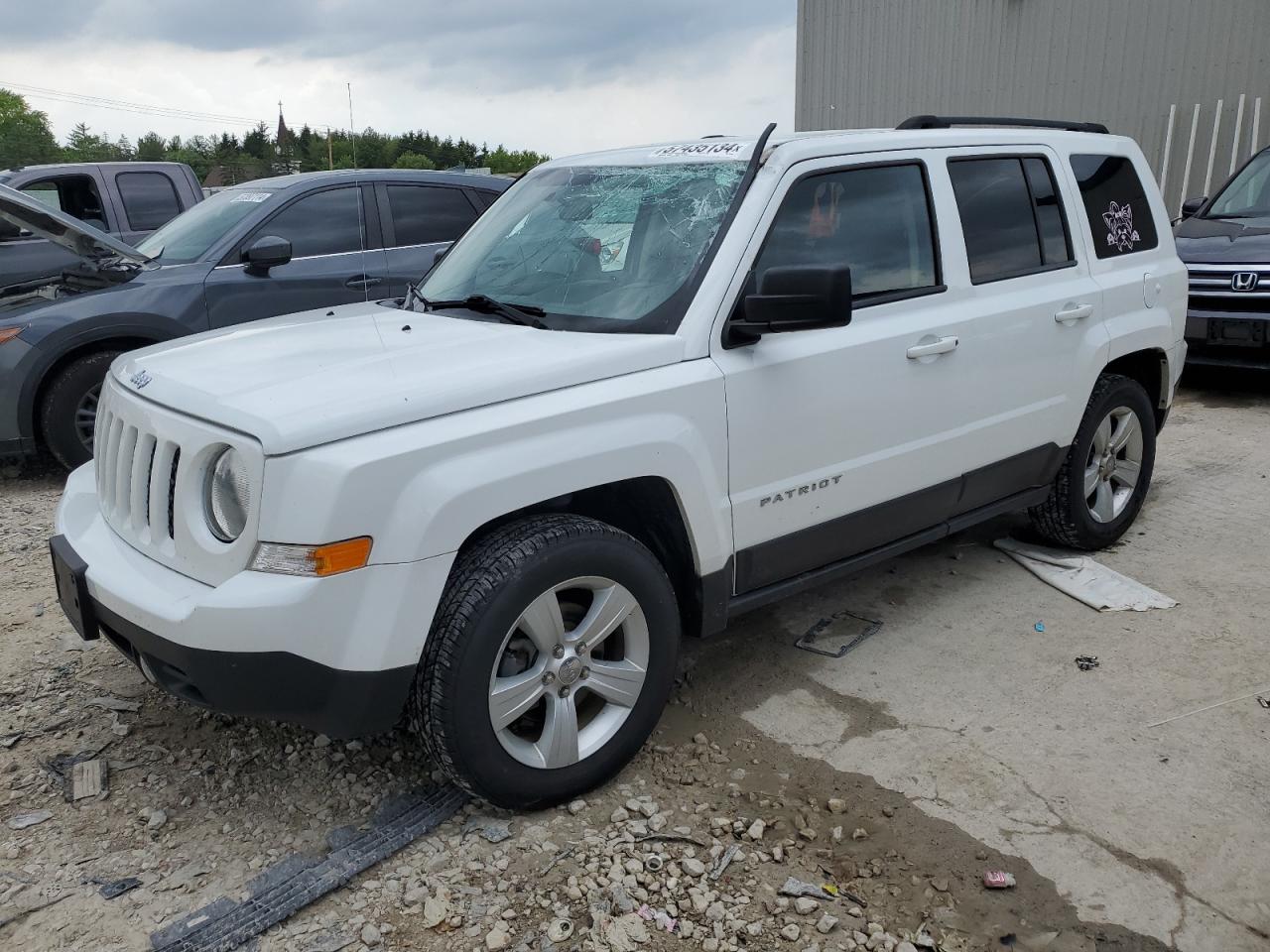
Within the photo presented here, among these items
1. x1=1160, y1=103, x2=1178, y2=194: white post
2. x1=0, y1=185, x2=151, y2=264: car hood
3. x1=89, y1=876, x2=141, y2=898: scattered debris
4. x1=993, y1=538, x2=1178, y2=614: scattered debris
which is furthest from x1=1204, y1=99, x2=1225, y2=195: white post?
x1=89, y1=876, x2=141, y2=898: scattered debris

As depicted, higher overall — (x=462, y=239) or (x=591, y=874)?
→ (x=462, y=239)

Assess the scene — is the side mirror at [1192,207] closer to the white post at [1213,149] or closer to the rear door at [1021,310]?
the white post at [1213,149]

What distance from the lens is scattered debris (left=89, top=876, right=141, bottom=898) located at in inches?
107

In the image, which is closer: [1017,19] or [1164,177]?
[1164,177]

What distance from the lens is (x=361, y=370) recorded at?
9.46ft

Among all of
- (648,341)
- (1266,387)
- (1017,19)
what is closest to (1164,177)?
(1017,19)

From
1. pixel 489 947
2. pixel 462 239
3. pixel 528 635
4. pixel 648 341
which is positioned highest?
pixel 462 239

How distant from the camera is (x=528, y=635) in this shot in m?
2.87

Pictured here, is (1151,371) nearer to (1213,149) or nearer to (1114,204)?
(1114,204)

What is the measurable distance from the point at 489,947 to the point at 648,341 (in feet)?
5.48

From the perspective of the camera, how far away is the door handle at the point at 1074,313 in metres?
4.26

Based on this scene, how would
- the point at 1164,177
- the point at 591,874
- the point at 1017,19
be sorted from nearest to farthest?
the point at 591,874 → the point at 1164,177 → the point at 1017,19

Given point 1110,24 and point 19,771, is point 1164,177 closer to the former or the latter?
point 1110,24

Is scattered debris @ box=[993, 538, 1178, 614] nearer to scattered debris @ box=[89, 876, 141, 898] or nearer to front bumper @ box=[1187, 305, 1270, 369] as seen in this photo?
scattered debris @ box=[89, 876, 141, 898]
